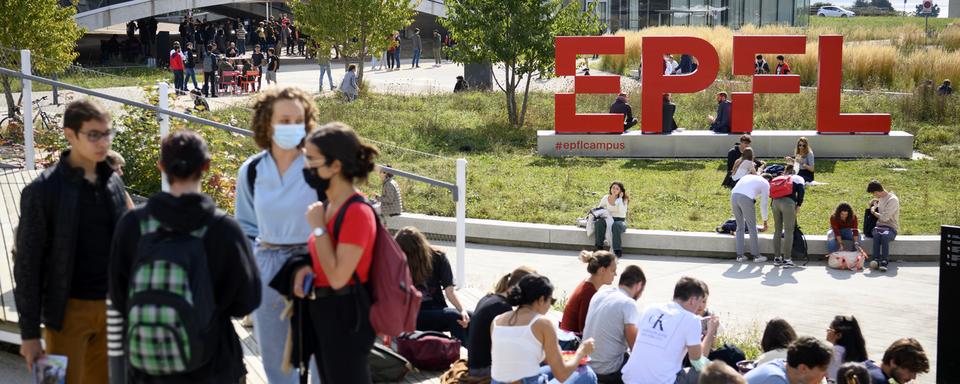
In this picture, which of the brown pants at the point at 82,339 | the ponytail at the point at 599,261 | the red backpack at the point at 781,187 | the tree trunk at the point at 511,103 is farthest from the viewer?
the tree trunk at the point at 511,103

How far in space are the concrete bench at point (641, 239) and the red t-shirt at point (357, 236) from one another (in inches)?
360

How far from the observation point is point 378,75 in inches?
1543

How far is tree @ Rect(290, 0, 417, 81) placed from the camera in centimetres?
3203

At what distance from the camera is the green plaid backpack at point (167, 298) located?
14.2ft

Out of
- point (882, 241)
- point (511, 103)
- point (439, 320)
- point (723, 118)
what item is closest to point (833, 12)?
point (511, 103)

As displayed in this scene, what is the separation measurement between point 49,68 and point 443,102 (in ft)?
44.3

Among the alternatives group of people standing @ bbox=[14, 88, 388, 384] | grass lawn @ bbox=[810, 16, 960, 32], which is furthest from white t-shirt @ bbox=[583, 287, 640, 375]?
grass lawn @ bbox=[810, 16, 960, 32]

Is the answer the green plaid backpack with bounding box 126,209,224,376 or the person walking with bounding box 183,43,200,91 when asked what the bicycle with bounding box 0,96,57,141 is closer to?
the green plaid backpack with bounding box 126,209,224,376

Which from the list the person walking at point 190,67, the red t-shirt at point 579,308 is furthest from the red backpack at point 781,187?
the person walking at point 190,67

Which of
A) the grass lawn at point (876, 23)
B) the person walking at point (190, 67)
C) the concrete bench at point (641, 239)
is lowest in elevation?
the concrete bench at point (641, 239)

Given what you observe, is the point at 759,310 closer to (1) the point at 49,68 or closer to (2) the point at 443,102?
(1) the point at 49,68

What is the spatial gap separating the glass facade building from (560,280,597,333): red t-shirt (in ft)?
167

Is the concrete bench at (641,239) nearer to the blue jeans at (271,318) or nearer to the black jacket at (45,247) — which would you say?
the blue jeans at (271,318)

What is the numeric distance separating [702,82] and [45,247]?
19335 millimetres
